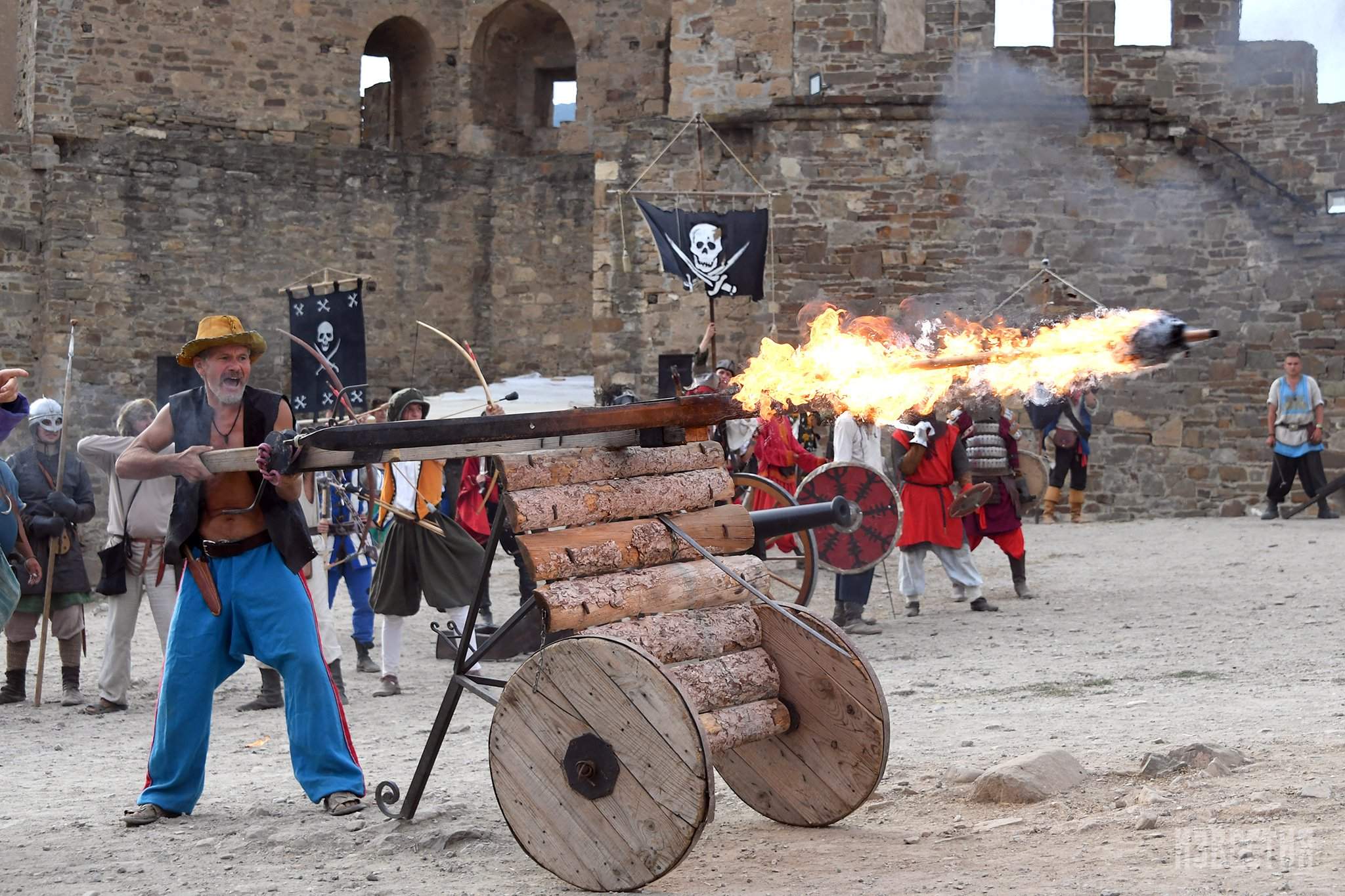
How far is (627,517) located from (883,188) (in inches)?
443

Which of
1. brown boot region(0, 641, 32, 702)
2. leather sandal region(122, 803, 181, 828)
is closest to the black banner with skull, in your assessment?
brown boot region(0, 641, 32, 702)

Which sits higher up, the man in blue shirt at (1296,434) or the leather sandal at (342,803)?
the man in blue shirt at (1296,434)

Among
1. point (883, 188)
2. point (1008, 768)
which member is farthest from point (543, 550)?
point (883, 188)

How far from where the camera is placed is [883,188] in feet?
49.6

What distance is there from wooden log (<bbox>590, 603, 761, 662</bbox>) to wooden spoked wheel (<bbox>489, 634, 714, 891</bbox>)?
0.50 ft

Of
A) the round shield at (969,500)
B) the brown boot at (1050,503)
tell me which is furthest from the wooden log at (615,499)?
the brown boot at (1050,503)

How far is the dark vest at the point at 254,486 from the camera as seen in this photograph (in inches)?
198

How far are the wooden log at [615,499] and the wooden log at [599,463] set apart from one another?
0.8 inches

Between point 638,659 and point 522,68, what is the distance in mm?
20691

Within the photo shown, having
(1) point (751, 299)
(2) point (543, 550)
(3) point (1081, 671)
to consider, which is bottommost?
(3) point (1081, 671)

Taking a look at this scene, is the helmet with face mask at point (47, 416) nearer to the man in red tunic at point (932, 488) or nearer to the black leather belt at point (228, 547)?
the black leather belt at point (228, 547)

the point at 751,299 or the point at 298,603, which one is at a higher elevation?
the point at 751,299

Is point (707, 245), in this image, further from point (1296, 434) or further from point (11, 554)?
point (11, 554)

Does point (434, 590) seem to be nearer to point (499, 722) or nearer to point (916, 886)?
point (499, 722)
